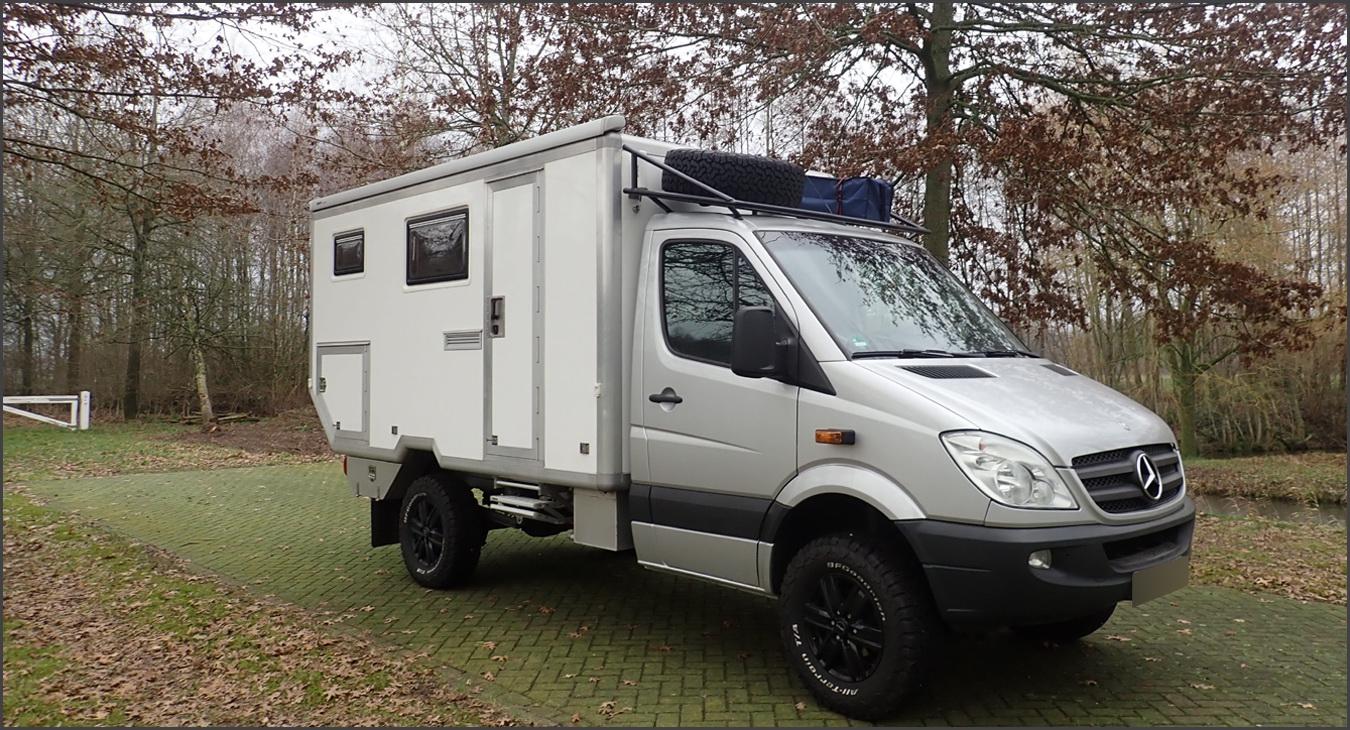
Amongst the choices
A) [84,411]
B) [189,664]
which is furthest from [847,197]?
[84,411]

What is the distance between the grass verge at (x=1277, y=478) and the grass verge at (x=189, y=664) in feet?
48.9

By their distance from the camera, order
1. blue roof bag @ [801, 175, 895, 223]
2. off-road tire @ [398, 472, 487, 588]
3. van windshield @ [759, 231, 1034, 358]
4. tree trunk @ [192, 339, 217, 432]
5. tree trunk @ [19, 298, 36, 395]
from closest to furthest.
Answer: van windshield @ [759, 231, 1034, 358], blue roof bag @ [801, 175, 895, 223], off-road tire @ [398, 472, 487, 588], tree trunk @ [192, 339, 217, 432], tree trunk @ [19, 298, 36, 395]

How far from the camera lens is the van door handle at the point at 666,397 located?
5238mm

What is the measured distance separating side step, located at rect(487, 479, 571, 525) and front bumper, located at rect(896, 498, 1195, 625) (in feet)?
8.94

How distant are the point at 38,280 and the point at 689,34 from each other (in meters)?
16.8

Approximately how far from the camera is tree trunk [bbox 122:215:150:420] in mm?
23406

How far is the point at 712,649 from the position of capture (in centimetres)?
569

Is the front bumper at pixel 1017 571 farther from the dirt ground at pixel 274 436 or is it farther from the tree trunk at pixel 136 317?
the tree trunk at pixel 136 317

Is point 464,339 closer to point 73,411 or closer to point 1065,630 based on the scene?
point 1065,630

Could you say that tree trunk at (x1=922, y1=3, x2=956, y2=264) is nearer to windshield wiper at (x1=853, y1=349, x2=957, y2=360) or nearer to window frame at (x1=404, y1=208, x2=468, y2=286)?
window frame at (x1=404, y1=208, x2=468, y2=286)

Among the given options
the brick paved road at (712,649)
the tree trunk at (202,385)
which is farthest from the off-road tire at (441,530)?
the tree trunk at (202,385)

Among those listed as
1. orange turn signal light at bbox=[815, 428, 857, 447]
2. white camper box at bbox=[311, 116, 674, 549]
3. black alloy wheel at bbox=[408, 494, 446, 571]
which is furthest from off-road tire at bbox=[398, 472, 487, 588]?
orange turn signal light at bbox=[815, 428, 857, 447]

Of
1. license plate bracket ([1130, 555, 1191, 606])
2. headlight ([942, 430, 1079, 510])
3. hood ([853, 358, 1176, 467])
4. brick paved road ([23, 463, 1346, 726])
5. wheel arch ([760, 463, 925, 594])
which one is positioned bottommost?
brick paved road ([23, 463, 1346, 726])

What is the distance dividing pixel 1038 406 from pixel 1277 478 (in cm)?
1575
